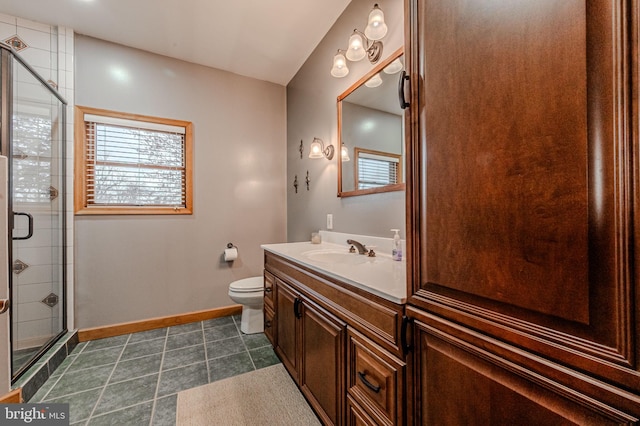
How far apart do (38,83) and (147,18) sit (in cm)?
95

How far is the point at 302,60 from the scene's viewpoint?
266cm

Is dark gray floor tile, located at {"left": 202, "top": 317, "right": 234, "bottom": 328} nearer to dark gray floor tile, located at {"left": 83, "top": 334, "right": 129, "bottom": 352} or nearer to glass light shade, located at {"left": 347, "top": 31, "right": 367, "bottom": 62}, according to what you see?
dark gray floor tile, located at {"left": 83, "top": 334, "right": 129, "bottom": 352}

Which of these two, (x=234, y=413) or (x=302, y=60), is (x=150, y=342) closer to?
(x=234, y=413)

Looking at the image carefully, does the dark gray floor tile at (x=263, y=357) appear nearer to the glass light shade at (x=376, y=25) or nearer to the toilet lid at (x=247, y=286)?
the toilet lid at (x=247, y=286)

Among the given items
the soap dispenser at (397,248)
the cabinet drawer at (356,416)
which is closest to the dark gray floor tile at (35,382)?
the cabinet drawer at (356,416)

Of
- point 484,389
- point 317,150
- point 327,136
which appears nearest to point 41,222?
point 317,150

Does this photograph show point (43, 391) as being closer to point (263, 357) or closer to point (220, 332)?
point (220, 332)

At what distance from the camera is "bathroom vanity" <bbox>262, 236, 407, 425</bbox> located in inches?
33.6

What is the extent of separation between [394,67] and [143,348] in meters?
2.87

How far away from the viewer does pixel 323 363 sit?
4.04ft

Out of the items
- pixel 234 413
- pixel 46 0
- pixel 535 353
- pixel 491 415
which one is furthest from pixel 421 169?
pixel 46 0

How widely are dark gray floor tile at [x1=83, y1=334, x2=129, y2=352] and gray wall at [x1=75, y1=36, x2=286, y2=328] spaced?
15cm

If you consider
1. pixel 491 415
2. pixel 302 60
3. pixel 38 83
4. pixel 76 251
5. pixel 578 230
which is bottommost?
pixel 491 415

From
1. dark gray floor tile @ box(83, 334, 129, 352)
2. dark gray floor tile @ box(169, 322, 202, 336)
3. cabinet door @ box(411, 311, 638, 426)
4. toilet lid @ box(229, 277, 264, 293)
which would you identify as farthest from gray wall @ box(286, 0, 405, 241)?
dark gray floor tile @ box(83, 334, 129, 352)
